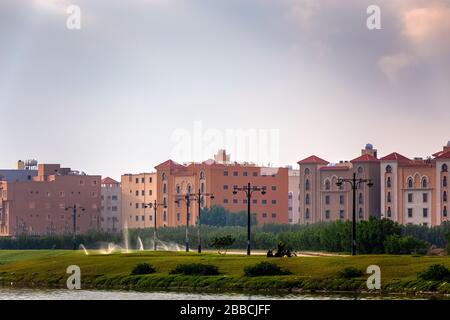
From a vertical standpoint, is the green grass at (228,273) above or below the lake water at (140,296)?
above

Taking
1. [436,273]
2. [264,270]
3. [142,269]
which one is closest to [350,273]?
[436,273]

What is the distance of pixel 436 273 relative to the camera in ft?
258

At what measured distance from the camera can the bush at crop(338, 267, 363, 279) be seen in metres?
83.2

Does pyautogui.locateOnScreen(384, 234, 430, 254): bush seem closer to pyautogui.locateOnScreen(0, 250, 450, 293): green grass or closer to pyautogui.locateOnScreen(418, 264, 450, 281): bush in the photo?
pyautogui.locateOnScreen(0, 250, 450, 293): green grass

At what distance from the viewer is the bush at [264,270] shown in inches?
3467

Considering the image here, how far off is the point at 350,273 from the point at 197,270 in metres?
12.1

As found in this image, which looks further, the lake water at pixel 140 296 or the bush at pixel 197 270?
the bush at pixel 197 270

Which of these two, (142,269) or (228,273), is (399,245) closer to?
(228,273)

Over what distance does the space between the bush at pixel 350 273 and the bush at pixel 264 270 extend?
5.24 meters

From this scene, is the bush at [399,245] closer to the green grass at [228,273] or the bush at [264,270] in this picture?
the green grass at [228,273]

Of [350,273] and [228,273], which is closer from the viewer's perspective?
[350,273]

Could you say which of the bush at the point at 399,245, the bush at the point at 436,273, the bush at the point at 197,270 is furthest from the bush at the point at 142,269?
the bush at the point at 399,245
